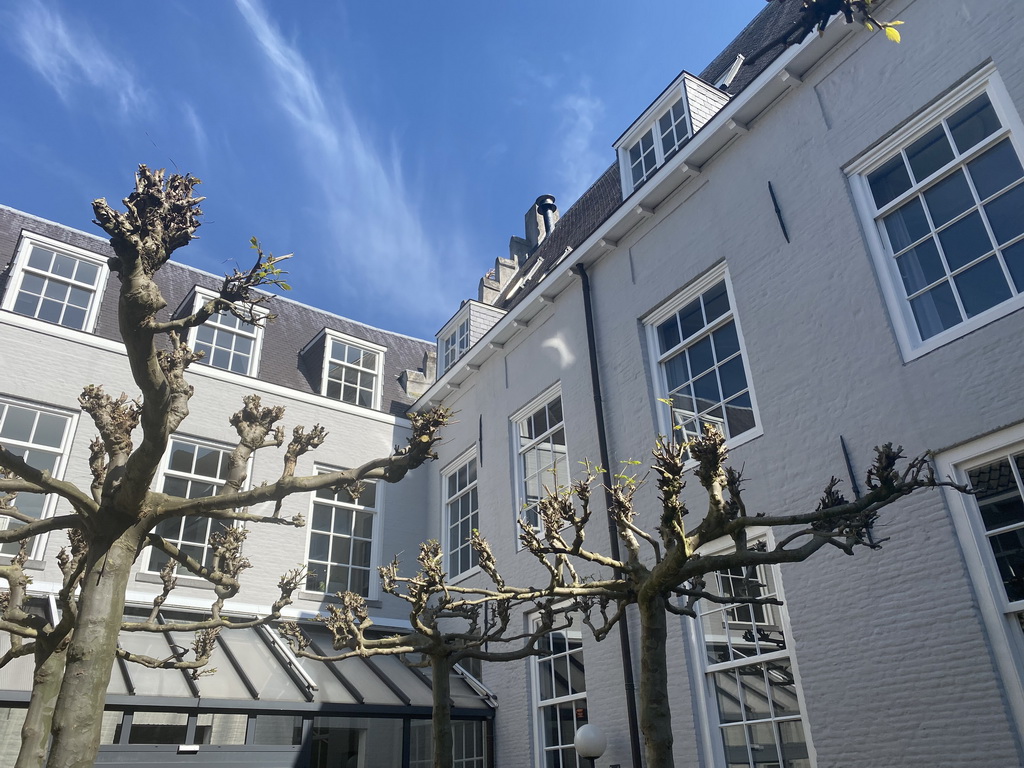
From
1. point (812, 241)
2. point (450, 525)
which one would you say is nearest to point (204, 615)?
point (450, 525)

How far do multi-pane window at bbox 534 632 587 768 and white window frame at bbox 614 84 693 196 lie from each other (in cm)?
603

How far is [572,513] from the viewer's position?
5.05 meters

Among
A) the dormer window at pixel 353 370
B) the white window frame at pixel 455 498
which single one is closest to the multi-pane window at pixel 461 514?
the white window frame at pixel 455 498

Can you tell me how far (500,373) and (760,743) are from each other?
706cm

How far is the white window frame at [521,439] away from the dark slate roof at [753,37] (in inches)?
193

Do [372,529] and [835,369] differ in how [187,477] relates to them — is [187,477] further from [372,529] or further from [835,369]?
[835,369]

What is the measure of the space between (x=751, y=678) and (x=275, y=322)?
38.3 feet

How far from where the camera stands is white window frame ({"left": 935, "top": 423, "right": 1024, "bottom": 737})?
557 cm

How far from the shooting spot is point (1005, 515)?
5914 millimetres

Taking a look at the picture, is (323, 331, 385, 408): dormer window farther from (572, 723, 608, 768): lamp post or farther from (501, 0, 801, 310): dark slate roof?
(572, 723, 608, 768): lamp post

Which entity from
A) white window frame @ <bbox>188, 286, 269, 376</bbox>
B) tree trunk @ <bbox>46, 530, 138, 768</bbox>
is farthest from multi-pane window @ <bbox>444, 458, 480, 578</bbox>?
tree trunk @ <bbox>46, 530, 138, 768</bbox>

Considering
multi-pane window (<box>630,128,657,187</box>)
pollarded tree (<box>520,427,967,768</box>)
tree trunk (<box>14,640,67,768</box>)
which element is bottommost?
tree trunk (<box>14,640,67,768</box>)

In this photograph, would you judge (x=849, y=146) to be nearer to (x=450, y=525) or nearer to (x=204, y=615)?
(x=450, y=525)

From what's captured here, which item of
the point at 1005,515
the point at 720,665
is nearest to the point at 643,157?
the point at 720,665
